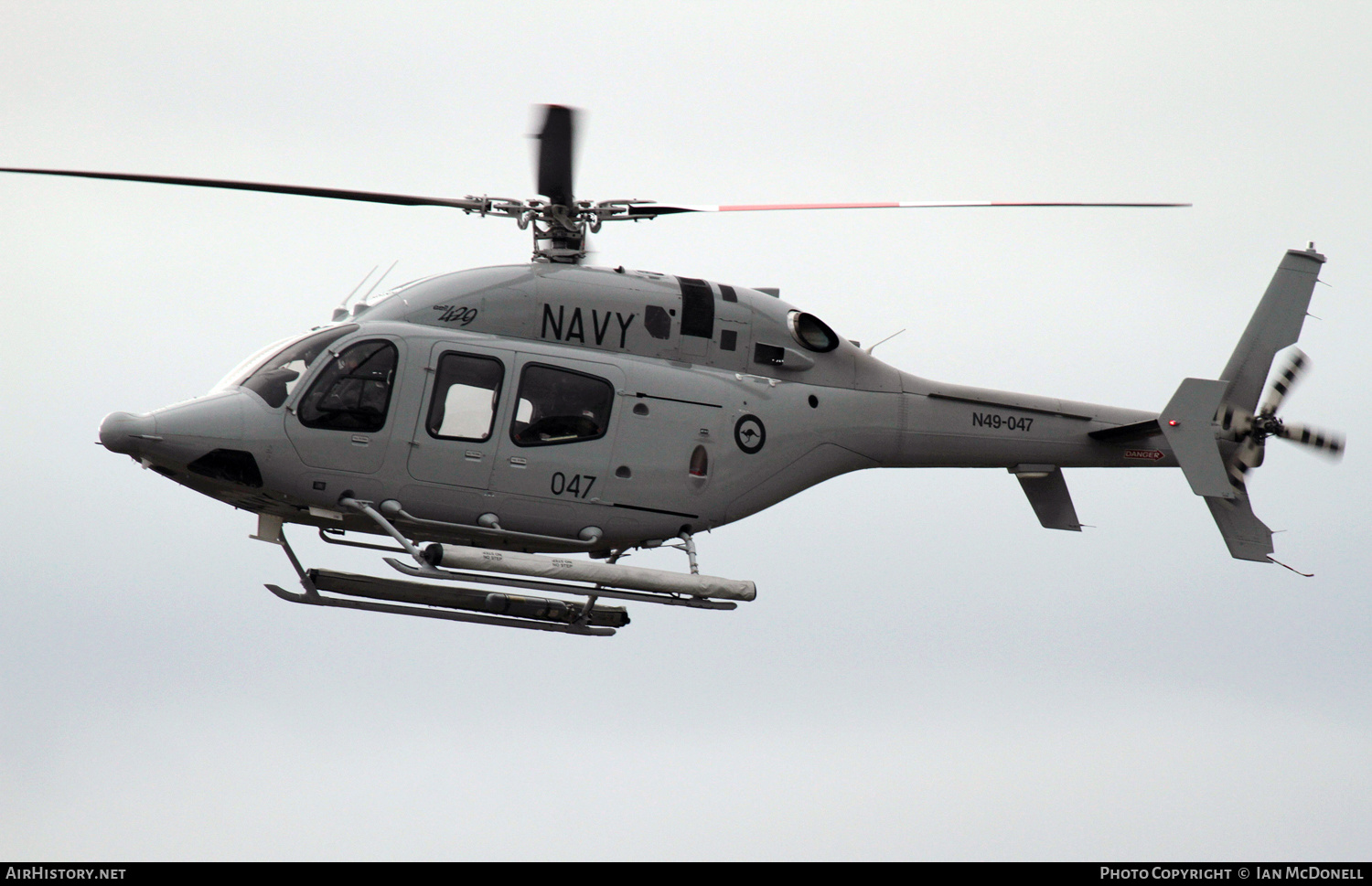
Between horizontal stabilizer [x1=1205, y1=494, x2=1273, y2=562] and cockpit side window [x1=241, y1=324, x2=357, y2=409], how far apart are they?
10442 mm

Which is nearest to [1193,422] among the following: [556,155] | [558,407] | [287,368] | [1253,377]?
→ [1253,377]

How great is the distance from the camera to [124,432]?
14.6 m

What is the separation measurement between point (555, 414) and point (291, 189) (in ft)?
10.9

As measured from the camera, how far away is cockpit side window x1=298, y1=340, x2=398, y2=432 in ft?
49.5

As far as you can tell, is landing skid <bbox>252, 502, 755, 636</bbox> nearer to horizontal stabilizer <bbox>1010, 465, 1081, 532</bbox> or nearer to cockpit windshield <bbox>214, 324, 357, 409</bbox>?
cockpit windshield <bbox>214, 324, 357, 409</bbox>

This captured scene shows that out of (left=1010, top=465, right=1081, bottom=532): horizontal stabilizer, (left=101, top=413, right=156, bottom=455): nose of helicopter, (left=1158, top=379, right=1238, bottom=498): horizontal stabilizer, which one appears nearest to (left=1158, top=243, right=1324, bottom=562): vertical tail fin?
(left=1158, top=379, right=1238, bottom=498): horizontal stabilizer

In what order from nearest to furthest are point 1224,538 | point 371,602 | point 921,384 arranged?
point 371,602 < point 921,384 < point 1224,538

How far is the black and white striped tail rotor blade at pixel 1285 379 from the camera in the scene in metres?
19.1

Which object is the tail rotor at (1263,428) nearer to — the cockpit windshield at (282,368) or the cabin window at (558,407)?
the cabin window at (558,407)

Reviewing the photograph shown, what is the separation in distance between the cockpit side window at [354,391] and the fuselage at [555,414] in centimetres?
2

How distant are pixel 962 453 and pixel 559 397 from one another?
16.3 ft

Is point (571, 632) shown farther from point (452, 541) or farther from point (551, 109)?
point (551, 109)

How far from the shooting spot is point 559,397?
1574cm

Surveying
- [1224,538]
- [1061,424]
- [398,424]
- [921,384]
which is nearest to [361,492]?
[398,424]
